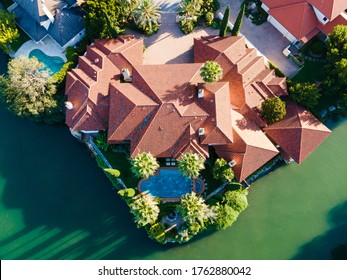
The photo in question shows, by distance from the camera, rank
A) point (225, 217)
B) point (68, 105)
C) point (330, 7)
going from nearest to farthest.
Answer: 1. point (225, 217)
2. point (68, 105)
3. point (330, 7)

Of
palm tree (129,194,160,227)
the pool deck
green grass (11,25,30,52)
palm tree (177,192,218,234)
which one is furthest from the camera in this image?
green grass (11,25,30,52)

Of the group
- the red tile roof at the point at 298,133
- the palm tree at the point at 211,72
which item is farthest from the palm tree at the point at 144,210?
the red tile roof at the point at 298,133

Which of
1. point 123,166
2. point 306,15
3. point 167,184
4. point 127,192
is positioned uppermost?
point 123,166

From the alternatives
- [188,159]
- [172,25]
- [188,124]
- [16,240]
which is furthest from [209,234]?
[172,25]

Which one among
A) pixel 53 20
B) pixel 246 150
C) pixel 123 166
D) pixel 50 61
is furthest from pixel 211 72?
pixel 50 61

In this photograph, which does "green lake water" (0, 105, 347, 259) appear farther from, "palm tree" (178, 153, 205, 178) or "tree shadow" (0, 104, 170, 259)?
"palm tree" (178, 153, 205, 178)

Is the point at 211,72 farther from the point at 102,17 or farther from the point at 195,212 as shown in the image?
the point at 195,212

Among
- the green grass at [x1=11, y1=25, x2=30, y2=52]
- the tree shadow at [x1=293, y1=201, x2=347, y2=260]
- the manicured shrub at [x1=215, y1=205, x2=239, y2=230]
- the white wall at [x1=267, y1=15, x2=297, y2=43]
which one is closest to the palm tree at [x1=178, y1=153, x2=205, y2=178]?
the manicured shrub at [x1=215, y1=205, x2=239, y2=230]

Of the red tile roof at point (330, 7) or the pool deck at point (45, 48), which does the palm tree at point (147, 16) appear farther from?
the red tile roof at point (330, 7)
